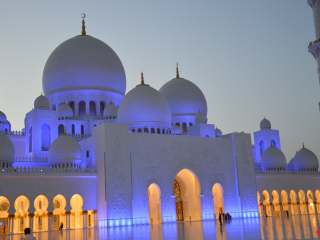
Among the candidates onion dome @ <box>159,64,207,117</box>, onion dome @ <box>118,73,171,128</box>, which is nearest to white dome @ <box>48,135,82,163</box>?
onion dome @ <box>118,73,171,128</box>

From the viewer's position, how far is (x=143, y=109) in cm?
1952

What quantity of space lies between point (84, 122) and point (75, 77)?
106 inches

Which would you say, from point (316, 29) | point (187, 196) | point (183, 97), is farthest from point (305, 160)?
point (316, 29)

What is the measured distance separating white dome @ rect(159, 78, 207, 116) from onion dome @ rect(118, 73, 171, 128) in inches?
161

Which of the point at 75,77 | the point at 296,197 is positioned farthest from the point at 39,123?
the point at 296,197

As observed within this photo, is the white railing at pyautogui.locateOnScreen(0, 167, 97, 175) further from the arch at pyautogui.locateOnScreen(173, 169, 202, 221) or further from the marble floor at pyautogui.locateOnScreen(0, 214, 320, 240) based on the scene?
the arch at pyautogui.locateOnScreen(173, 169, 202, 221)

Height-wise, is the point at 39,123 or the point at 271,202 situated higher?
the point at 39,123

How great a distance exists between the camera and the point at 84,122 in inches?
839

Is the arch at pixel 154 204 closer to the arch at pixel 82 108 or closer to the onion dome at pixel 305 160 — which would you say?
the arch at pixel 82 108

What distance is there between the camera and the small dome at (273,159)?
860 inches

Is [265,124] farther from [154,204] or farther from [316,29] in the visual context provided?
[154,204]

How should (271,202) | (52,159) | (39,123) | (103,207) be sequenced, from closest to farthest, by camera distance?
(103,207) < (52,159) < (39,123) < (271,202)

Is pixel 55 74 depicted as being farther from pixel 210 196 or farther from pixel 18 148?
pixel 210 196

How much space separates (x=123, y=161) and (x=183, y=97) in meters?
9.41
